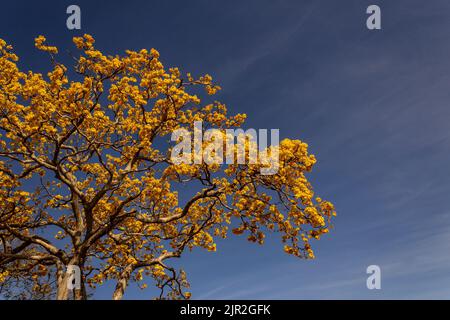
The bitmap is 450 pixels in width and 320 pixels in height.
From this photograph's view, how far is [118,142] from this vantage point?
65.3ft

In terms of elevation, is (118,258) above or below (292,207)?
below

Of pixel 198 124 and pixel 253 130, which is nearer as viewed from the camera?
pixel 253 130

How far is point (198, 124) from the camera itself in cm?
1853

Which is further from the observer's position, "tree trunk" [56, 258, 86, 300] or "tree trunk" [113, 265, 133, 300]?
"tree trunk" [113, 265, 133, 300]

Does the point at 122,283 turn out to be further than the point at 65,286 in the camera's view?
Yes

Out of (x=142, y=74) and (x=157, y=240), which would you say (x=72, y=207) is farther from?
(x=142, y=74)

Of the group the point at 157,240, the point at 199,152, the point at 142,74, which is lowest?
the point at 157,240

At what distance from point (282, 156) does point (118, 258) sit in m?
12.4

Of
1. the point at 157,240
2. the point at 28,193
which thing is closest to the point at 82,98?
the point at 28,193

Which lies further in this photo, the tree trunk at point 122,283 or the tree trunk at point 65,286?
the tree trunk at point 122,283

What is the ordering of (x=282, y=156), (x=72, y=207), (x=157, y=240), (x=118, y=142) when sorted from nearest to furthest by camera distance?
(x=282, y=156) < (x=118, y=142) < (x=72, y=207) < (x=157, y=240)
